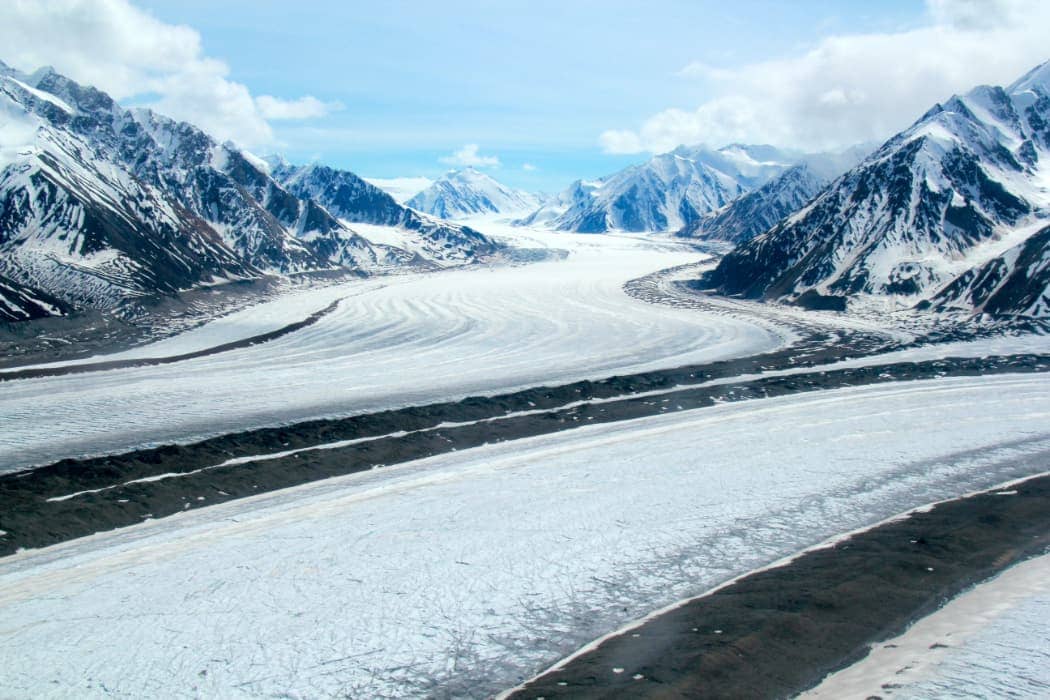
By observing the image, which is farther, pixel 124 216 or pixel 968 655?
pixel 124 216

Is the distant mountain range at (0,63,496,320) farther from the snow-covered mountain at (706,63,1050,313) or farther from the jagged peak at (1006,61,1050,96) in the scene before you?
the jagged peak at (1006,61,1050,96)

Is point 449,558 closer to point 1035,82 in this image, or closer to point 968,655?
point 968,655

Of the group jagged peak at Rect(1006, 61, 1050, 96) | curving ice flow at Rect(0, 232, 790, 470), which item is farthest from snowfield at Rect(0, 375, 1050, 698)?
jagged peak at Rect(1006, 61, 1050, 96)

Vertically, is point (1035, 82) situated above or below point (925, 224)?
above

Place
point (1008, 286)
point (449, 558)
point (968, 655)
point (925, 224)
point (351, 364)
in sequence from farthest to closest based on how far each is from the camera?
point (925, 224)
point (1008, 286)
point (351, 364)
point (449, 558)
point (968, 655)

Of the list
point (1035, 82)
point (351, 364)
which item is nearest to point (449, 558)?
point (351, 364)

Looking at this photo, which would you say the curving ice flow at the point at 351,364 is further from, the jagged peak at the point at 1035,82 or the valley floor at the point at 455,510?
the jagged peak at the point at 1035,82
